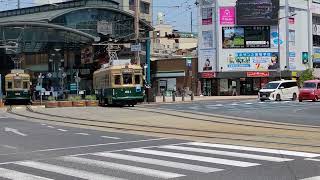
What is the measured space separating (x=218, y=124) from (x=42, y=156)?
991cm

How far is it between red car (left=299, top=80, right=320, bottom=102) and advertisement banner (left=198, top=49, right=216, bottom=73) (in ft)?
97.6

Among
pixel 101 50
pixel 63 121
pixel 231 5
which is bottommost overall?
pixel 63 121

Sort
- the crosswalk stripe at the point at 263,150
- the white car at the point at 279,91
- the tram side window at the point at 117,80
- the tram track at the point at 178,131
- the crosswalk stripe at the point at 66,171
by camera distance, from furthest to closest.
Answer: the white car at the point at 279,91 → the tram side window at the point at 117,80 → the tram track at the point at 178,131 → the crosswalk stripe at the point at 263,150 → the crosswalk stripe at the point at 66,171

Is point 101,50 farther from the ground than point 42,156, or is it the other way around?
point 101,50

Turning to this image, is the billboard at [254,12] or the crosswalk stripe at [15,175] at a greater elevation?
the billboard at [254,12]

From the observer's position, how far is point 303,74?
250 ft

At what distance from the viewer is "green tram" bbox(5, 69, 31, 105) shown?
2047 inches

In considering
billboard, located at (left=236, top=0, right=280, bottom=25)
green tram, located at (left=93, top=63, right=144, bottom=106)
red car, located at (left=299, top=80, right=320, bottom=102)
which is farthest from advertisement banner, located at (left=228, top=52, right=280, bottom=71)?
green tram, located at (left=93, top=63, right=144, bottom=106)

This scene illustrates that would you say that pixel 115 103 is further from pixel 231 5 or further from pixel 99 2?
pixel 99 2

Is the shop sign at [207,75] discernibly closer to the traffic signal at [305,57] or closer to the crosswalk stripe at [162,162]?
the traffic signal at [305,57]

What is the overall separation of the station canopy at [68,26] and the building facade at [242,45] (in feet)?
32.6

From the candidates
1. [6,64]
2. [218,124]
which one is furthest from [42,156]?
[6,64]

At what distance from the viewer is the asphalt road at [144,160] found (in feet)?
33.9

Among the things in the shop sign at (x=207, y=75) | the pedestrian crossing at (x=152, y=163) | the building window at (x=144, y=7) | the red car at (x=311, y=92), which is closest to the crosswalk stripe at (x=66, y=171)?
the pedestrian crossing at (x=152, y=163)
